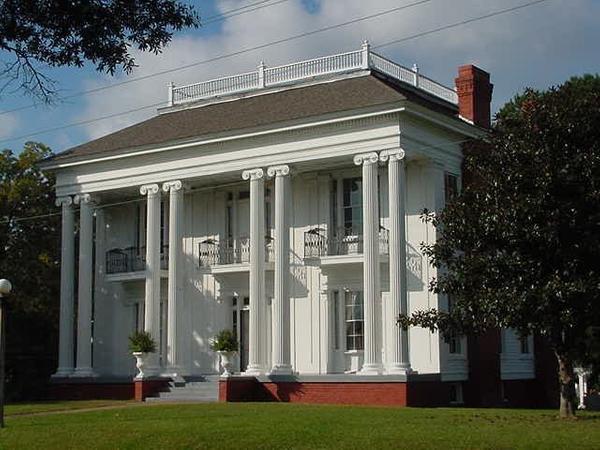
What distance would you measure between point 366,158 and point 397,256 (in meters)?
3.02

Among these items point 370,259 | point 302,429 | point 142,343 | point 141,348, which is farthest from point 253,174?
point 302,429

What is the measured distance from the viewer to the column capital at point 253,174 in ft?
105

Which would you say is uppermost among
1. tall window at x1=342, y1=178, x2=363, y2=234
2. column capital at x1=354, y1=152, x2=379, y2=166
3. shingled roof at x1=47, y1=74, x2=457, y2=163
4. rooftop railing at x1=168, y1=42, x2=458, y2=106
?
rooftop railing at x1=168, y1=42, x2=458, y2=106

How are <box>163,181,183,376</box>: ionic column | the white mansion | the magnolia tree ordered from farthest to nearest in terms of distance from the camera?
<box>163,181,183,376</box>: ionic column
the white mansion
the magnolia tree

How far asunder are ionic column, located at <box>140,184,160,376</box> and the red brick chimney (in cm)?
1076

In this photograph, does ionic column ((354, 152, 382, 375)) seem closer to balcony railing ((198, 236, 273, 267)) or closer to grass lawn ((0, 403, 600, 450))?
grass lawn ((0, 403, 600, 450))

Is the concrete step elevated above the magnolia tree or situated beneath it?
situated beneath

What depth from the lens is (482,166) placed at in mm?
22500

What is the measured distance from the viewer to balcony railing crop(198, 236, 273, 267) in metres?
34.8

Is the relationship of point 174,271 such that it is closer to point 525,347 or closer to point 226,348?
point 226,348

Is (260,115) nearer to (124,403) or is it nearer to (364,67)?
(364,67)

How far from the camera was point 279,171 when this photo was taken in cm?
3170

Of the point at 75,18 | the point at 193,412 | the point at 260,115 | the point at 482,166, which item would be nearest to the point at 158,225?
the point at 260,115

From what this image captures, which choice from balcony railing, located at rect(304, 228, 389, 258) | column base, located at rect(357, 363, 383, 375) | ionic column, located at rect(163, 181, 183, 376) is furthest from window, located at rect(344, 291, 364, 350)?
ionic column, located at rect(163, 181, 183, 376)
